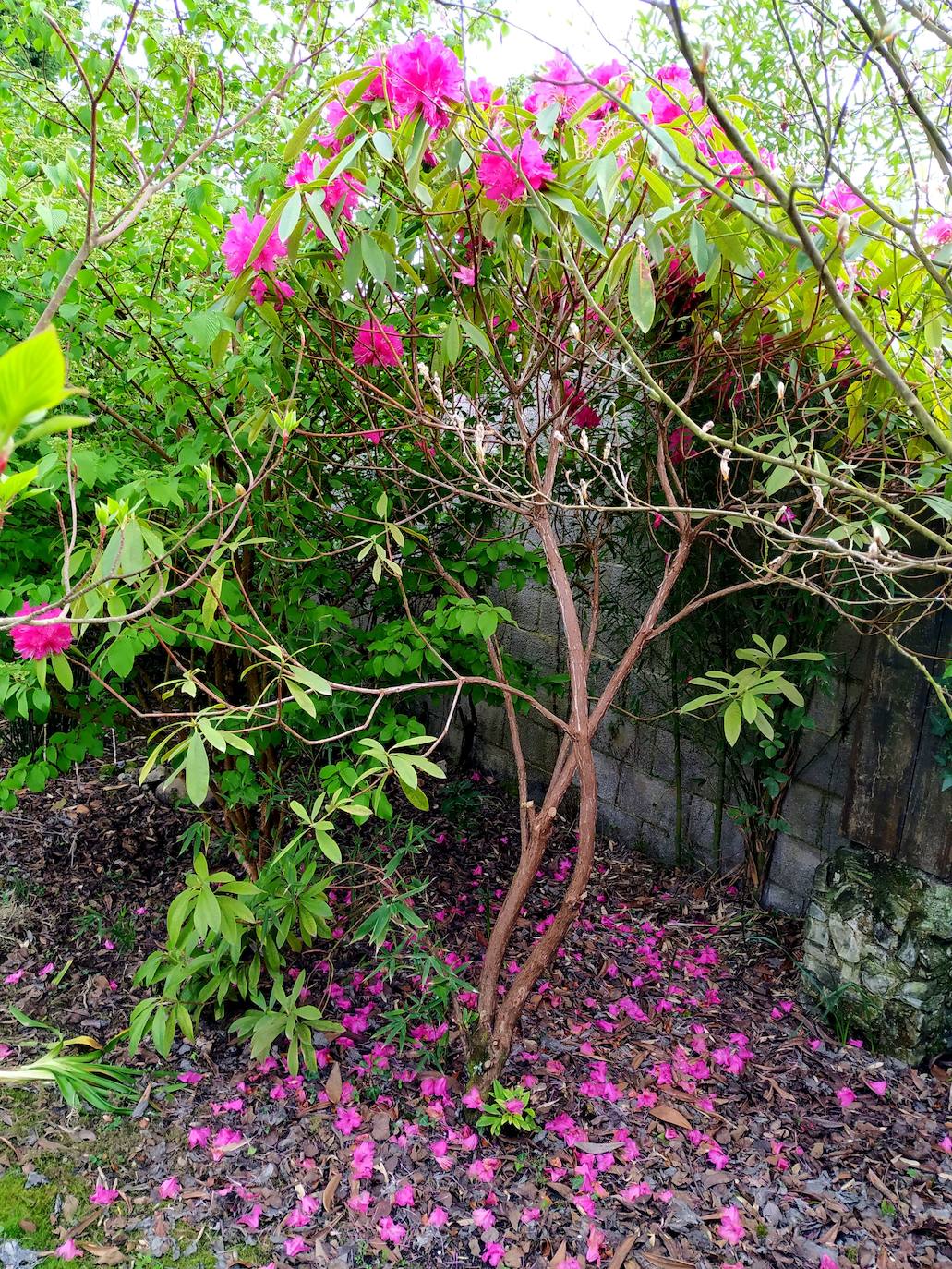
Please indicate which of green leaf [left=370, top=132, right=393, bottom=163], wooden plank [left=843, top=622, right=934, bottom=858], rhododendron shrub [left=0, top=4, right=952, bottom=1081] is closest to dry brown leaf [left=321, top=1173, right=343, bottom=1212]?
rhododendron shrub [left=0, top=4, right=952, bottom=1081]

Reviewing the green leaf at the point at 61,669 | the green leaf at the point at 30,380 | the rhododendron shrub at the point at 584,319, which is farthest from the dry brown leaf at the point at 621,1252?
the green leaf at the point at 30,380

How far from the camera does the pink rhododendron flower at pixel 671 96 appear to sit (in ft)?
4.35

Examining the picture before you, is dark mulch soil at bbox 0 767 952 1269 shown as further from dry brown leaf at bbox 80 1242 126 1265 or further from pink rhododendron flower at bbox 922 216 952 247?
pink rhododendron flower at bbox 922 216 952 247

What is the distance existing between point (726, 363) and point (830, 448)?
385 mm

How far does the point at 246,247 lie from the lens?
1.41m

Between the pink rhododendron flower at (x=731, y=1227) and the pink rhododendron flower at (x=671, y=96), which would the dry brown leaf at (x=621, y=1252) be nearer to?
the pink rhododendron flower at (x=731, y=1227)

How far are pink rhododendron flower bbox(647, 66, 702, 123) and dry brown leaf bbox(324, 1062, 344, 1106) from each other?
6.40 feet

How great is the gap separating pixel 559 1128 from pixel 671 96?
1908mm

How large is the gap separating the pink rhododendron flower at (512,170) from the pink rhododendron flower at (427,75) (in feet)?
0.30

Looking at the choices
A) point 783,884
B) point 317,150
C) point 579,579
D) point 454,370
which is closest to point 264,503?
point 454,370

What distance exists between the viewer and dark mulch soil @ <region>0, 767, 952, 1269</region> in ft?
5.02

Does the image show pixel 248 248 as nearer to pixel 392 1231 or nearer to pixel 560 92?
pixel 560 92

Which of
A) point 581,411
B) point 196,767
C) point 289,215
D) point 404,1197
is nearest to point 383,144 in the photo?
point 289,215

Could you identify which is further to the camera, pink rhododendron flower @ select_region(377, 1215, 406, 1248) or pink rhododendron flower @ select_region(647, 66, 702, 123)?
pink rhododendron flower @ select_region(377, 1215, 406, 1248)
